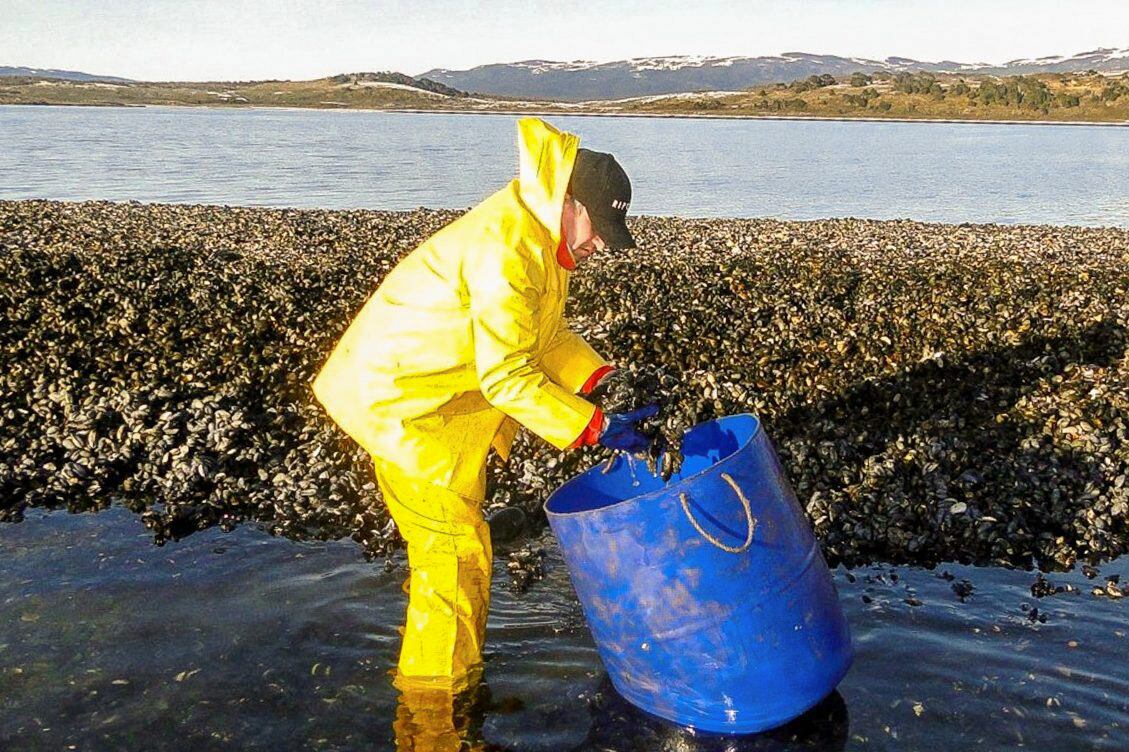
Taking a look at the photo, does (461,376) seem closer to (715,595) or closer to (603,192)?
(603,192)

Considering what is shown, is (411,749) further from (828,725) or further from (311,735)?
(828,725)

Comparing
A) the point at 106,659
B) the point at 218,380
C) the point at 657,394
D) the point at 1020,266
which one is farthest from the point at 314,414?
the point at 1020,266

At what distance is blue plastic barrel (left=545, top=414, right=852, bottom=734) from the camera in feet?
13.4

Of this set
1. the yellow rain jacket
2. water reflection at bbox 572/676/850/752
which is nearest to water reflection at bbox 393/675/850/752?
water reflection at bbox 572/676/850/752

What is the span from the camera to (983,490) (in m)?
7.02

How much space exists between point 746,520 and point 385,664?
2166 mm

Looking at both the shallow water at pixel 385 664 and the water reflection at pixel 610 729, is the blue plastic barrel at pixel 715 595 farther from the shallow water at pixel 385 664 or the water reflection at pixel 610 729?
the shallow water at pixel 385 664

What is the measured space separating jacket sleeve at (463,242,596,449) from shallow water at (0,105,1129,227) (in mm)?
18378

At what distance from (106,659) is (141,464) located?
2711 mm

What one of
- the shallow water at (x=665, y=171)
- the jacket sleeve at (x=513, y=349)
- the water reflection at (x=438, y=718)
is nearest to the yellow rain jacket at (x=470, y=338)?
the jacket sleeve at (x=513, y=349)

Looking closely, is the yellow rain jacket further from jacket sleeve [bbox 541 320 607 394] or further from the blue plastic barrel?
the blue plastic barrel

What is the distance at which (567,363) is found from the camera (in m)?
4.81

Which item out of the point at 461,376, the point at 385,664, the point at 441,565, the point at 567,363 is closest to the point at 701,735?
the point at 441,565

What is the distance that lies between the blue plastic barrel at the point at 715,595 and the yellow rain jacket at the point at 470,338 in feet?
1.63
